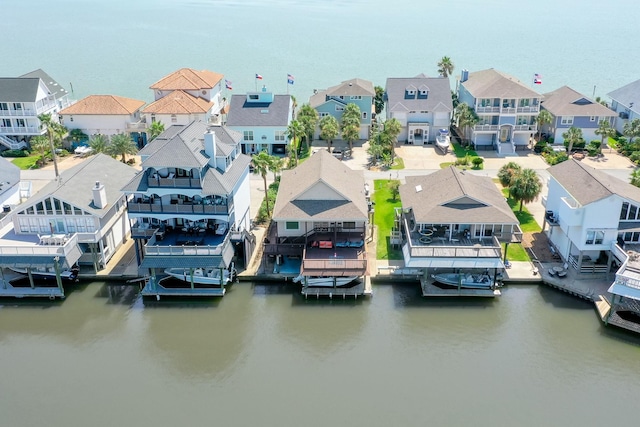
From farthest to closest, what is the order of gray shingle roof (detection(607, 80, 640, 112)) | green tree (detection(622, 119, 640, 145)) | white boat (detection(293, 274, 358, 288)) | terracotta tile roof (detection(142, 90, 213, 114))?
gray shingle roof (detection(607, 80, 640, 112)) → terracotta tile roof (detection(142, 90, 213, 114)) → green tree (detection(622, 119, 640, 145)) → white boat (detection(293, 274, 358, 288))

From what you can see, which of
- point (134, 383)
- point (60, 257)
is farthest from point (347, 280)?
point (60, 257)

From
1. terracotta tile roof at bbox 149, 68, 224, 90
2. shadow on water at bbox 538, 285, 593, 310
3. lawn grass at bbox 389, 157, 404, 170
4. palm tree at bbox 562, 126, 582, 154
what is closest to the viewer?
shadow on water at bbox 538, 285, 593, 310

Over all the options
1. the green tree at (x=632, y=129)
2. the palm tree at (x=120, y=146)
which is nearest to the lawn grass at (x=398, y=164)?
the green tree at (x=632, y=129)

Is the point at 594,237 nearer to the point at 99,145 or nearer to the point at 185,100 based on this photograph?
the point at 185,100

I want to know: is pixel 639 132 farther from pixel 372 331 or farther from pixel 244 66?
pixel 244 66

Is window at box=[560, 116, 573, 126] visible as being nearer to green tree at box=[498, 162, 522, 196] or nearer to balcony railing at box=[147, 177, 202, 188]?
green tree at box=[498, 162, 522, 196]

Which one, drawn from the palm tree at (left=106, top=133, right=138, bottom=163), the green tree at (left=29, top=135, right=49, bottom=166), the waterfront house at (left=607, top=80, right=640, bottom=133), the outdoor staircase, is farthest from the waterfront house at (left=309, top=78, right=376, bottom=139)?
the outdoor staircase

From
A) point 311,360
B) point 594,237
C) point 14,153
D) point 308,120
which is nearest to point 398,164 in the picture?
point 308,120
